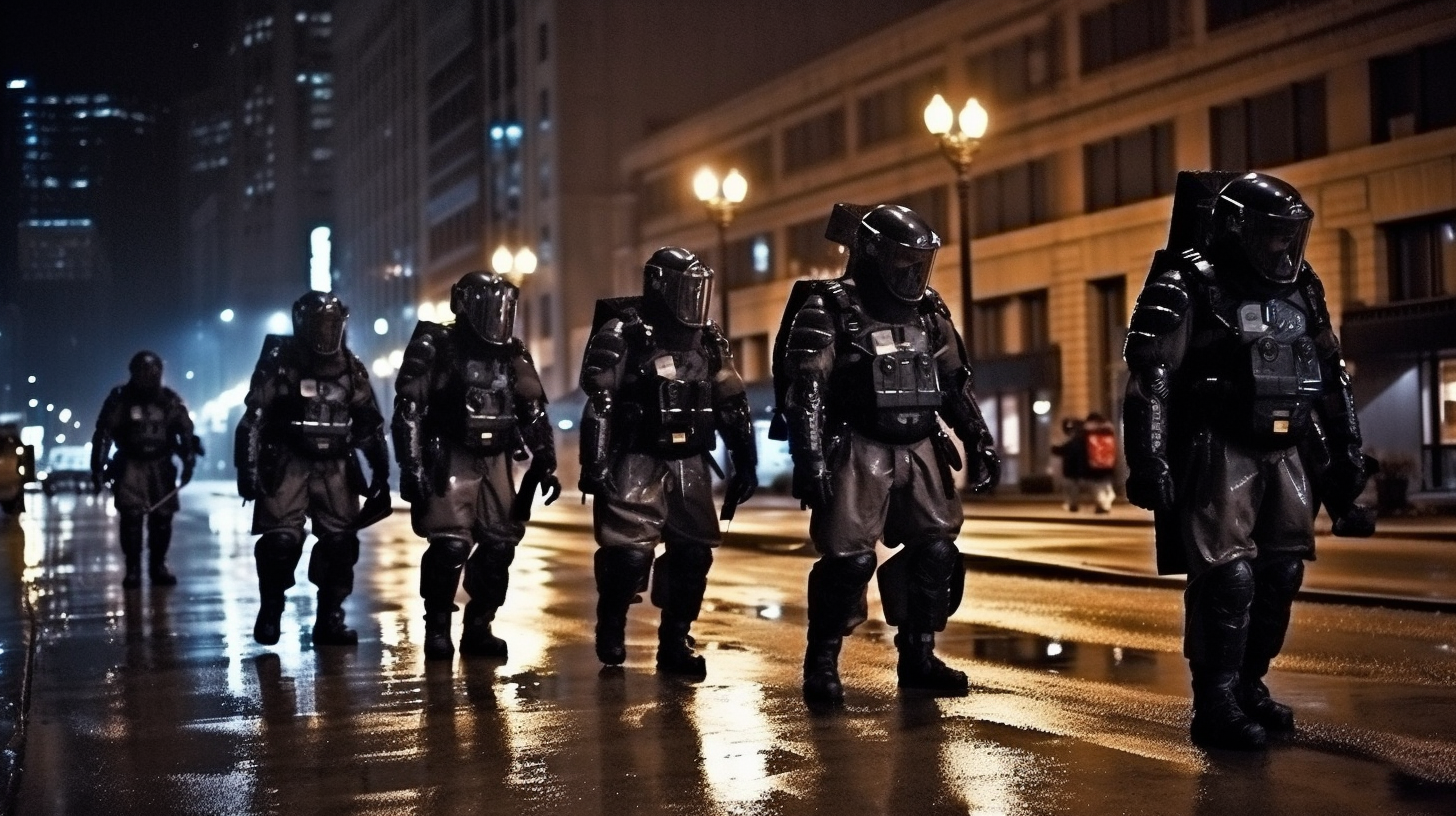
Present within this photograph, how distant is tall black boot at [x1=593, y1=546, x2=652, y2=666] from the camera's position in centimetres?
1065

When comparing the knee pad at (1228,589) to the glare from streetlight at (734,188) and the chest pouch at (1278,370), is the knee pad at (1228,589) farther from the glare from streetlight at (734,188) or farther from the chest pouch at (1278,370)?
the glare from streetlight at (734,188)

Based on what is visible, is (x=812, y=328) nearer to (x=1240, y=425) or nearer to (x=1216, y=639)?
(x=1240, y=425)

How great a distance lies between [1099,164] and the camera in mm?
47250

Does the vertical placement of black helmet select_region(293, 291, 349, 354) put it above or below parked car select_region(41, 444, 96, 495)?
above

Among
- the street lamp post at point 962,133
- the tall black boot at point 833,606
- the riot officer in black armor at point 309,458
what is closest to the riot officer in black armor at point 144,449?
the riot officer in black armor at point 309,458

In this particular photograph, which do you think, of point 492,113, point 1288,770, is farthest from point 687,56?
point 1288,770

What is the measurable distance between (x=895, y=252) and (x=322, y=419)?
477 cm

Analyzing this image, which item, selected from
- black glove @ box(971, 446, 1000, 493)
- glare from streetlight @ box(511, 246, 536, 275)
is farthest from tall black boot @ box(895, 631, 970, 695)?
glare from streetlight @ box(511, 246, 536, 275)

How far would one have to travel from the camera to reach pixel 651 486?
10.6 meters

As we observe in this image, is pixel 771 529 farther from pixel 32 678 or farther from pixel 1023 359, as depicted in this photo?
pixel 1023 359

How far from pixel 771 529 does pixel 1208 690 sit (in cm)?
2078

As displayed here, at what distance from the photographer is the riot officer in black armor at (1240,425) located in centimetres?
777

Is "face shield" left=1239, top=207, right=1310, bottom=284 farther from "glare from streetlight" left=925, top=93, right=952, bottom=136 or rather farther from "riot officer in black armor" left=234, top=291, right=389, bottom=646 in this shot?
"glare from streetlight" left=925, top=93, right=952, bottom=136

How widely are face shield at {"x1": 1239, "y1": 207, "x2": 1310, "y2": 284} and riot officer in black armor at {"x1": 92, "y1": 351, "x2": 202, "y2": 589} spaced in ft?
44.0
